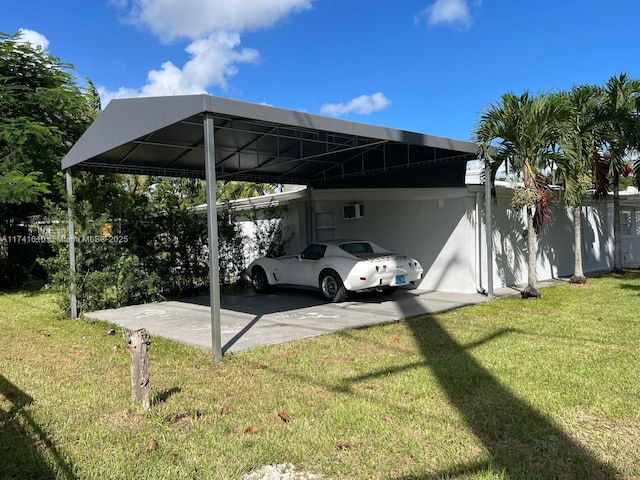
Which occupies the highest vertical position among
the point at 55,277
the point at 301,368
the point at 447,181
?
the point at 447,181

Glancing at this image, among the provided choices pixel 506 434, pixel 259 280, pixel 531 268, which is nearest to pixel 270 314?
pixel 259 280

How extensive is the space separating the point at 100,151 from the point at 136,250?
3.05 metres

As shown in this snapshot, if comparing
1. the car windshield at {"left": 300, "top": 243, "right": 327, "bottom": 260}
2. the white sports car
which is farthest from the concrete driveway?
the car windshield at {"left": 300, "top": 243, "right": 327, "bottom": 260}

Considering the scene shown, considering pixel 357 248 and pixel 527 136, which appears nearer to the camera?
pixel 527 136

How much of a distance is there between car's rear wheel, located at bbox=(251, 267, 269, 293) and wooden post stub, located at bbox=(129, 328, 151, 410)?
25.9 ft

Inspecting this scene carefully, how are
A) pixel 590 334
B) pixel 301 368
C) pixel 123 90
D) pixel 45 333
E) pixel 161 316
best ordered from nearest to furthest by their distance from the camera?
pixel 301 368 → pixel 590 334 → pixel 45 333 → pixel 161 316 → pixel 123 90

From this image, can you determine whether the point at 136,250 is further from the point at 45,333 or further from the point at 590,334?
the point at 590,334

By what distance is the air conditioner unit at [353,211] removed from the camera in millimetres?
13273

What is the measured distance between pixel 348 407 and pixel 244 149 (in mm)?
7538

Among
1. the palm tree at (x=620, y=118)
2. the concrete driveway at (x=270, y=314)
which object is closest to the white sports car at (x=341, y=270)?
the concrete driveway at (x=270, y=314)

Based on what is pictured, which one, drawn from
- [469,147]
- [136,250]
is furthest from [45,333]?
[469,147]

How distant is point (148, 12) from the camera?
13156mm

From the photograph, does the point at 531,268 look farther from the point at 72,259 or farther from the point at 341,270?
the point at 72,259

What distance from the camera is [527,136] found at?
9445 millimetres
